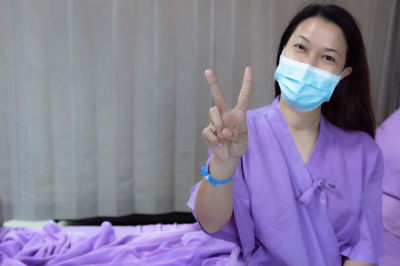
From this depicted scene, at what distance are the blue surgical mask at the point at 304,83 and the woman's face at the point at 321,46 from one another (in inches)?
0.9

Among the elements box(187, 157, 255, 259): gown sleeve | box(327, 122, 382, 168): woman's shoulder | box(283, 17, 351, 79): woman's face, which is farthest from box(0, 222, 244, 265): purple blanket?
box(283, 17, 351, 79): woman's face

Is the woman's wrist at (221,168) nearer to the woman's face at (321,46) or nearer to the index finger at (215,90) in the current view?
the index finger at (215,90)

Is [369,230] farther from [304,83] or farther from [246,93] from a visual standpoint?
[246,93]

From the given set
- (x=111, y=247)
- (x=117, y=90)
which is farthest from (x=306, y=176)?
(x=117, y=90)

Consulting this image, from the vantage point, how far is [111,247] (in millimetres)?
1405

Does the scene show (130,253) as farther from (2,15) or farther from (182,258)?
(2,15)

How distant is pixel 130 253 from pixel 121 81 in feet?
3.00

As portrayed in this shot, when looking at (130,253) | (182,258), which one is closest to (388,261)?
(182,258)

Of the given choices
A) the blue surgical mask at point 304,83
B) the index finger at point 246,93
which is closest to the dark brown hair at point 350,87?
the blue surgical mask at point 304,83

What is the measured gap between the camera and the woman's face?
3.67 feet

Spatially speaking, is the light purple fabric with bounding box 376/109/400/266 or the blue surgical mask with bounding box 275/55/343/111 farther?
the light purple fabric with bounding box 376/109/400/266

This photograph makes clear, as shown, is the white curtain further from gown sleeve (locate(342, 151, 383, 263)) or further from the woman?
gown sleeve (locate(342, 151, 383, 263))

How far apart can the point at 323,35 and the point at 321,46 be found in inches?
1.3

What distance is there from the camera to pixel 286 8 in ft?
6.80
